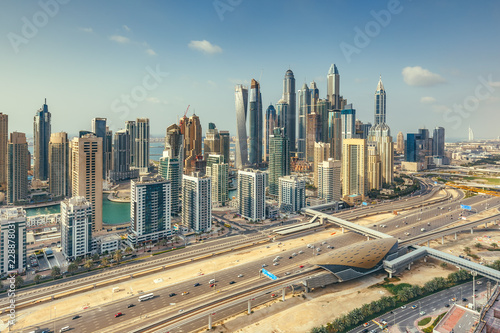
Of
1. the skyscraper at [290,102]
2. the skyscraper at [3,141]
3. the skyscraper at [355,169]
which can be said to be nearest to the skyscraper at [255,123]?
the skyscraper at [290,102]

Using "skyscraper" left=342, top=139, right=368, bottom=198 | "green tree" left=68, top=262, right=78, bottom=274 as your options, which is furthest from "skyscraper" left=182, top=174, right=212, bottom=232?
"skyscraper" left=342, top=139, right=368, bottom=198

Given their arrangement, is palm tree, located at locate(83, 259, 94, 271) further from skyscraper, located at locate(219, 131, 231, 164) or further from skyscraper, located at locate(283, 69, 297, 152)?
skyscraper, located at locate(283, 69, 297, 152)

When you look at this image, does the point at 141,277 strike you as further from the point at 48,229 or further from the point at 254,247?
the point at 48,229

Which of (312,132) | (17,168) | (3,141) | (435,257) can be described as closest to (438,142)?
(312,132)

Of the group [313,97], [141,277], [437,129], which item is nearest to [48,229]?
[141,277]

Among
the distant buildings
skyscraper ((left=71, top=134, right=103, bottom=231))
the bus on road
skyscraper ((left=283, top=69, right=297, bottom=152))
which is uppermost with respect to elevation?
skyscraper ((left=283, top=69, right=297, bottom=152))
